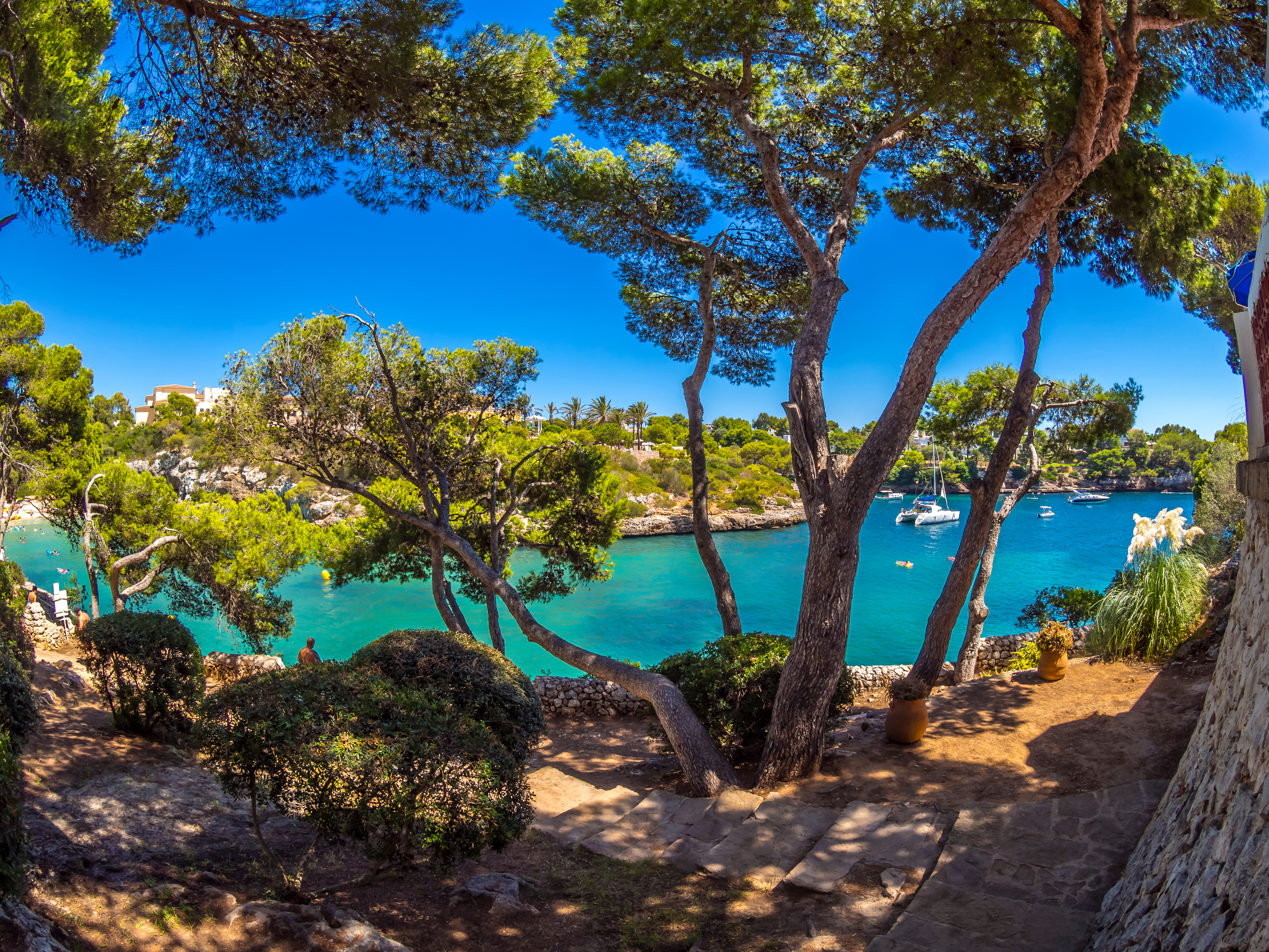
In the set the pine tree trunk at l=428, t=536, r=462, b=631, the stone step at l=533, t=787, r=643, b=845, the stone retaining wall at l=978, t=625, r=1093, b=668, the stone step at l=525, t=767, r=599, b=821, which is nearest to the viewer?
the stone step at l=533, t=787, r=643, b=845

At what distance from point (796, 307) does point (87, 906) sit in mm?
8700

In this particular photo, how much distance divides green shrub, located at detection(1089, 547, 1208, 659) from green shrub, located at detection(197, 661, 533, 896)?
6903 mm

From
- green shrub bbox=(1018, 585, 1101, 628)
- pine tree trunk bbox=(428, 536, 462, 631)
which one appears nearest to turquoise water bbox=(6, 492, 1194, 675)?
pine tree trunk bbox=(428, 536, 462, 631)

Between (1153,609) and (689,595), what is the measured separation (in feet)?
68.0

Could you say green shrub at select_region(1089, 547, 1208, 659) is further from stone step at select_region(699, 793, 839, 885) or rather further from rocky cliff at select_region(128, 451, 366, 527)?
rocky cliff at select_region(128, 451, 366, 527)

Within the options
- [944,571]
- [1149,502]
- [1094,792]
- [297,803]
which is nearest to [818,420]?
[1094,792]

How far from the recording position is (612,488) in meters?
12.4

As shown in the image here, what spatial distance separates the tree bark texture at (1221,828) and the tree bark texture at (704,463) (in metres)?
4.42

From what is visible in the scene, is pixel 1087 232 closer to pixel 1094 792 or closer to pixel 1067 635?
pixel 1067 635

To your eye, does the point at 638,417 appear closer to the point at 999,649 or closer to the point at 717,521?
the point at 717,521

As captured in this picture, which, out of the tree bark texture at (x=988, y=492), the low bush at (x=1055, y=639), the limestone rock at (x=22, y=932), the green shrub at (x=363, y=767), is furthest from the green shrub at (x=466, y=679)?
the low bush at (x=1055, y=639)

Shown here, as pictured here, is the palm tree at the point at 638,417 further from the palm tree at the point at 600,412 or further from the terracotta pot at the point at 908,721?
the terracotta pot at the point at 908,721

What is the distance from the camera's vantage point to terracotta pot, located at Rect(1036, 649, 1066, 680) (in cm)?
712

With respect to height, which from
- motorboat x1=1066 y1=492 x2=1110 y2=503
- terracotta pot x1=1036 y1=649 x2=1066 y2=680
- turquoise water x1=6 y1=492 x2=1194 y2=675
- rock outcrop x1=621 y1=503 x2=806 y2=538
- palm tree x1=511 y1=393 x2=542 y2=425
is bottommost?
turquoise water x1=6 y1=492 x2=1194 y2=675
